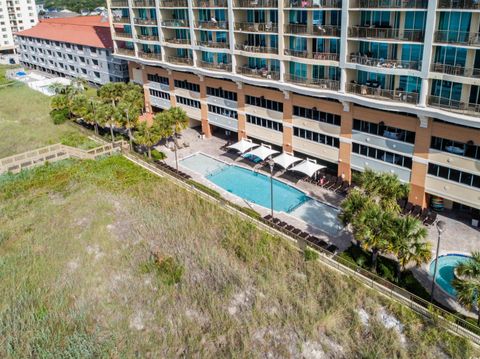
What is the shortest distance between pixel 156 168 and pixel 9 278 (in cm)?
1977

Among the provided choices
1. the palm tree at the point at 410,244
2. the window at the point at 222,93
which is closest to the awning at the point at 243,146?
the window at the point at 222,93

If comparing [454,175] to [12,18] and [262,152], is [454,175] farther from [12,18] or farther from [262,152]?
[12,18]

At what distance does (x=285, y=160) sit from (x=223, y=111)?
1272cm

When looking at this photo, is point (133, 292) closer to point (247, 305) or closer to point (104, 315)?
point (104, 315)

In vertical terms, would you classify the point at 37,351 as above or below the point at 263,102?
below

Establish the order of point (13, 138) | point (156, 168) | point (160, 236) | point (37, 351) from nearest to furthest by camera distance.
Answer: point (37, 351), point (160, 236), point (156, 168), point (13, 138)

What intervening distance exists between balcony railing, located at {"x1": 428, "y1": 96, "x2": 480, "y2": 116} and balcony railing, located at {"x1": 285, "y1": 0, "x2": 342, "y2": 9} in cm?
→ 1125

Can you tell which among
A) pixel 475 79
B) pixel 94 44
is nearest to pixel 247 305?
pixel 475 79

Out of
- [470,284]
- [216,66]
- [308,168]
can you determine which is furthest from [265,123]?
[470,284]

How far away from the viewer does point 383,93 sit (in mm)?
37656

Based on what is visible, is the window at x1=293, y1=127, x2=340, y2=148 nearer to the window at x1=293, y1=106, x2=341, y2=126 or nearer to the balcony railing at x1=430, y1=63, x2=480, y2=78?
the window at x1=293, y1=106, x2=341, y2=126

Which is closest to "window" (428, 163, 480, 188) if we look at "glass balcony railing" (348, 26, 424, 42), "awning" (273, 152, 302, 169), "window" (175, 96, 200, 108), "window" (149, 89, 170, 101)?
"glass balcony railing" (348, 26, 424, 42)

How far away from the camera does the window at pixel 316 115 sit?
43281mm

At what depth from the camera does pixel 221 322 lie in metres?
28.8
